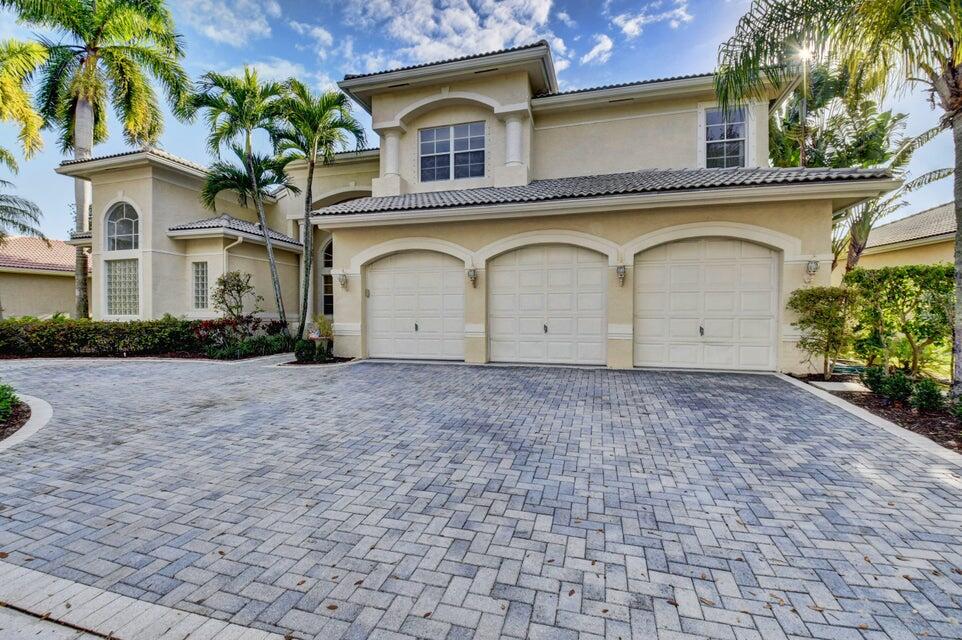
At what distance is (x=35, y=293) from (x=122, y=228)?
423 inches

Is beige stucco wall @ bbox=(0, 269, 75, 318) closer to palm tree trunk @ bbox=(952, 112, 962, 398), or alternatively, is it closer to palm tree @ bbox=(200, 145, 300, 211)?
palm tree @ bbox=(200, 145, 300, 211)

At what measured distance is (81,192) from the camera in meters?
17.1

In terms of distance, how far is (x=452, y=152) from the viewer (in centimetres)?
1328

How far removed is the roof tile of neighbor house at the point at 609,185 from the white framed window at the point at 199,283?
22.7 feet

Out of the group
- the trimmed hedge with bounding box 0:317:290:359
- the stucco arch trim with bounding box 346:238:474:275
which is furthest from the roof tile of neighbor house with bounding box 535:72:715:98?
the trimmed hedge with bounding box 0:317:290:359

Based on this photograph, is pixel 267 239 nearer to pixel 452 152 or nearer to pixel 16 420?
pixel 452 152

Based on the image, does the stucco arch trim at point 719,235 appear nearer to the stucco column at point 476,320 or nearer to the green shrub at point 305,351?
the stucco column at point 476,320

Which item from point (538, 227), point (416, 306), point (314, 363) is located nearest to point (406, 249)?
point (416, 306)

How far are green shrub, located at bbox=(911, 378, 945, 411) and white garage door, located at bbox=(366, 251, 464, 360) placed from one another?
28.3 feet

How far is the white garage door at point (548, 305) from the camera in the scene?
10.1 meters

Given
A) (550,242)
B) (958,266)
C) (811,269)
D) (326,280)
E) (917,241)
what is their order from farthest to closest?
(326,280) → (917,241) → (550,242) → (811,269) → (958,266)

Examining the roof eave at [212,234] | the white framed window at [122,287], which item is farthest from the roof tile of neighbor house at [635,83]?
the white framed window at [122,287]

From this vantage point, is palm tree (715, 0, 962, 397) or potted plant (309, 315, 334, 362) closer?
palm tree (715, 0, 962, 397)

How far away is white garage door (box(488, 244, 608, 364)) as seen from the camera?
10.1m
